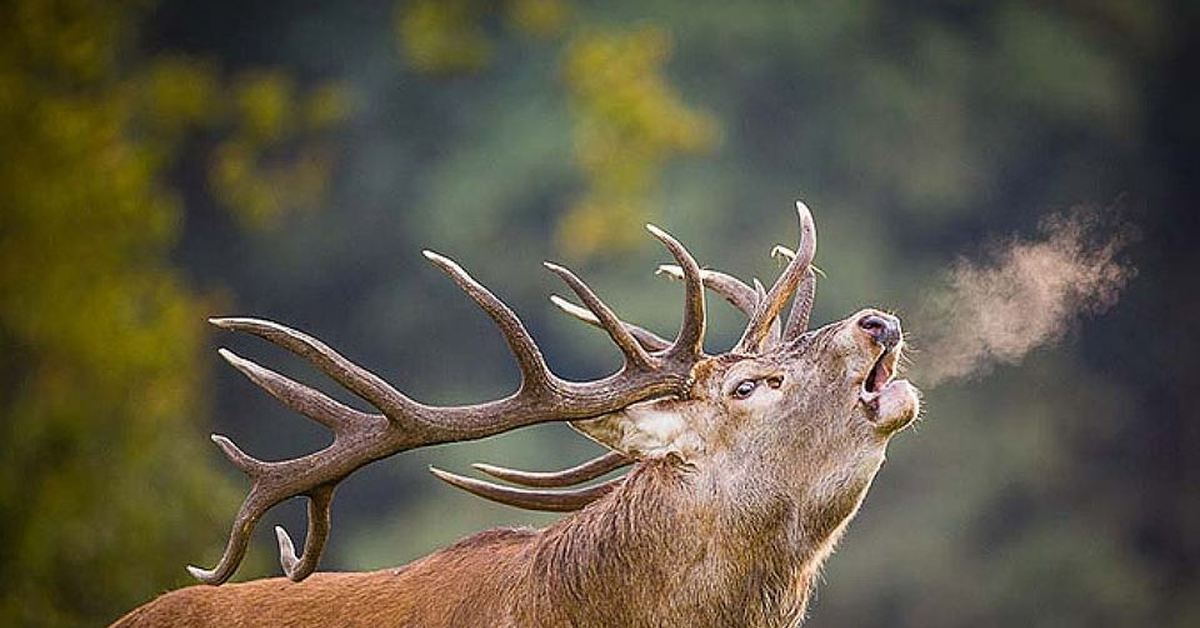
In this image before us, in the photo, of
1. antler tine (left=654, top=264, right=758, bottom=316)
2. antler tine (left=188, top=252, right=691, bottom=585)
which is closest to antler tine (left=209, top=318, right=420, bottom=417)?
antler tine (left=188, top=252, right=691, bottom=585)

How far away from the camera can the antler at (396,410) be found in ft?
15.2

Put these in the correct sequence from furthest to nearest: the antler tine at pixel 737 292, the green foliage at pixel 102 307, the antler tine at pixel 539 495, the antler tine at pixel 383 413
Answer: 1. the green foliage at pixel 102 307
2. the antler tine at pixel 737 292
3. the antler tine at pixel 539 495
4. the antler tine at pixel 383 413

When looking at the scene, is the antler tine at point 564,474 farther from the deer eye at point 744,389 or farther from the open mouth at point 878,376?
the open mouth at point 878,376

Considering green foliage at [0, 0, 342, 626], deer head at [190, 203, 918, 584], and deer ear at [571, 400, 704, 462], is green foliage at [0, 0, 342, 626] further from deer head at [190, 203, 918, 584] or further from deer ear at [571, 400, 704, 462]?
deer ear at [571, 400, 704, 462]

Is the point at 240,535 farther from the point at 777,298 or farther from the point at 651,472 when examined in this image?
the point at 777,298

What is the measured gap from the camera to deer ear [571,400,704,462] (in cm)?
469

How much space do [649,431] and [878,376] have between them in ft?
1.87

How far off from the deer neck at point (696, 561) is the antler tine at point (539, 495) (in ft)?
0.79

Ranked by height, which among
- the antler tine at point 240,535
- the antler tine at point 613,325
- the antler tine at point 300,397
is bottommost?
the antler tine at point 240,535

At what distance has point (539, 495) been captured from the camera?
4.95 metres

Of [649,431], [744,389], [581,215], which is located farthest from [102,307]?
[744,389]

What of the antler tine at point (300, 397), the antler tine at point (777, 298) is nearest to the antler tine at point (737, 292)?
the antler tine at point (777, 298)

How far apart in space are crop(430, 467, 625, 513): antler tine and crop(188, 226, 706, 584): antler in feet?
0.68

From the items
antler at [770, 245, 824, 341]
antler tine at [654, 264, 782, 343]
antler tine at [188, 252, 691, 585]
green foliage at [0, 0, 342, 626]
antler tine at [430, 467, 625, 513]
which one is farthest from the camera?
green foliage at [0, 0, 342, 626]
